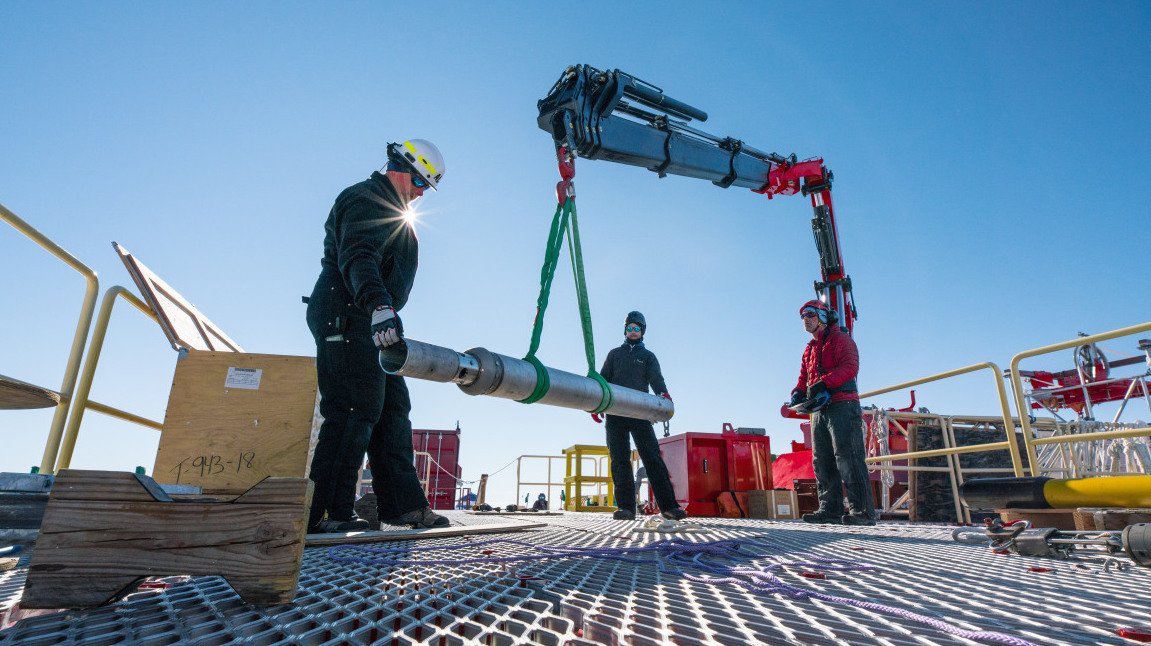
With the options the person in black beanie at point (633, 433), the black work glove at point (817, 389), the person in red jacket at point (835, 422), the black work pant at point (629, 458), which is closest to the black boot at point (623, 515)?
the person in black beanie at point (633, 433)

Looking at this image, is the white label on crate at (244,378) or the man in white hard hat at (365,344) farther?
the white label on crate at (244,378)

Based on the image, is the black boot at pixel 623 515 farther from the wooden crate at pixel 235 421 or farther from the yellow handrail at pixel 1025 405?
the yellow handrail at pixel 1025 405

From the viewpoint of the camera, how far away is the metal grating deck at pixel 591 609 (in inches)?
36.5

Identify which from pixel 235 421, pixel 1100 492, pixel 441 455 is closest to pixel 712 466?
pixel 1100 492

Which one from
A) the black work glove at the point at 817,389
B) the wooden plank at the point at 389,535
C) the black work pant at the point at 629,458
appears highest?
the black work glove at the point at 817,389

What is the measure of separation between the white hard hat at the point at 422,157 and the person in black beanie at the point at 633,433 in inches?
84.9

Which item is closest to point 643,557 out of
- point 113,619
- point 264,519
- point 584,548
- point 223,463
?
point 584,548

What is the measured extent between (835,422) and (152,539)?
457cm

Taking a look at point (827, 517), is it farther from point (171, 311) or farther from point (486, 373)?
point (171, 311)

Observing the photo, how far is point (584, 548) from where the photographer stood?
2.13m

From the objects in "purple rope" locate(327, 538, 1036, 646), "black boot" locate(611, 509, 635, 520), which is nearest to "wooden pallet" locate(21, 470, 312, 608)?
"purple rope" locate(327, 538, 1036, 646)

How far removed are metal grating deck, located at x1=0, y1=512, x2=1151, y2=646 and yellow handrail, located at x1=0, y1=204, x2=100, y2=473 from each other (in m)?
1.67

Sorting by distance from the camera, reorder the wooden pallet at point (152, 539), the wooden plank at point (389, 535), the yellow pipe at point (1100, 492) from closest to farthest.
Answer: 1. the wooden pallet at point (152, 539)
2. the wooden plank at point (389, 535)
3. the yellow pipe at point (1100, 492)

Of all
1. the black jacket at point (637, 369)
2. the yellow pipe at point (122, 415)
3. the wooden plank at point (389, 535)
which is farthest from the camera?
the black jacket at point (637, 369)
